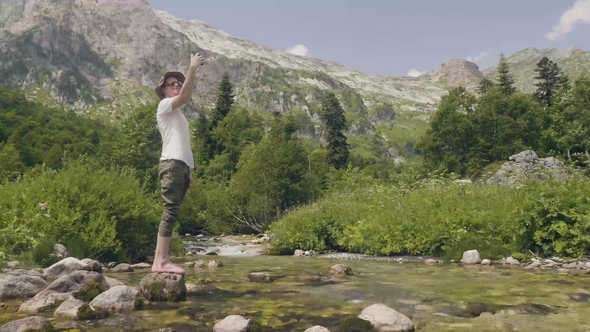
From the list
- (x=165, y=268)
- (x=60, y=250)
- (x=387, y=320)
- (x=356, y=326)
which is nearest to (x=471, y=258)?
(x=387, y=320)

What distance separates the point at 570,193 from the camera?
10.3m

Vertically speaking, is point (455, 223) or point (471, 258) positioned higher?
point (455, 223)

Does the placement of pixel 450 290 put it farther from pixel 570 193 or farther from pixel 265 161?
pixel 265 161

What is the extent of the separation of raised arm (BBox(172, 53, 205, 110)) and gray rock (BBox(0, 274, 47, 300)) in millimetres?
3607

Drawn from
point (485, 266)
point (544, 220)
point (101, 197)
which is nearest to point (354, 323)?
point (485, 266)

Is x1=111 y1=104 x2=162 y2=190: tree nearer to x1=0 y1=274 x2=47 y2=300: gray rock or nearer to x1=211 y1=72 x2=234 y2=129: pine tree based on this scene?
x1=211 y1=72 x2=234 y2=129: pine tree

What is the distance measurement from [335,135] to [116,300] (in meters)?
75.1

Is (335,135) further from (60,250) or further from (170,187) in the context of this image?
(170,187)

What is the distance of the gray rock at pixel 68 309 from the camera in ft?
16.7

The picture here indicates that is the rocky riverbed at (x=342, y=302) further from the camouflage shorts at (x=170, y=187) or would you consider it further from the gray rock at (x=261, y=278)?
the camouflage shorts at (x=170, y=187)

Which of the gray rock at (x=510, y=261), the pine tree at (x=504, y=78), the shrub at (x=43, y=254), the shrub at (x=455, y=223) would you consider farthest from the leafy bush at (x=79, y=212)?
the pine tree at (x=504, y=78)

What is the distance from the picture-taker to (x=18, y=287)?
21.3 feet

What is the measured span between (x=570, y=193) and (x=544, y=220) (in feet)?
2.93

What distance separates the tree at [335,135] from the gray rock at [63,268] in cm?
6907
